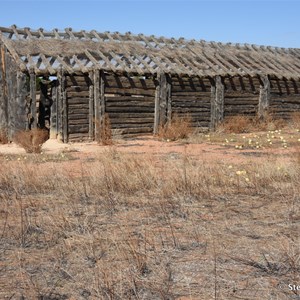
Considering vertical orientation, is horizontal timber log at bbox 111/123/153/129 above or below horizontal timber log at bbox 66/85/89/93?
below

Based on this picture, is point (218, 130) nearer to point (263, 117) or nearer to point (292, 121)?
point (263, 117)

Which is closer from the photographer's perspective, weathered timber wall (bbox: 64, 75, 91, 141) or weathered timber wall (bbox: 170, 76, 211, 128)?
weathered timber wall (bbox: 64, 75, 91, 141)

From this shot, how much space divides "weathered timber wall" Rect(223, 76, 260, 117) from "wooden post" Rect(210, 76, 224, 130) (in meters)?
Result: 0.32

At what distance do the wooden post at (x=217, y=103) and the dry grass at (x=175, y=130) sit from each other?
73.3 inches

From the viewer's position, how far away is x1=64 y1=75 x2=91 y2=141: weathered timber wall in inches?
607

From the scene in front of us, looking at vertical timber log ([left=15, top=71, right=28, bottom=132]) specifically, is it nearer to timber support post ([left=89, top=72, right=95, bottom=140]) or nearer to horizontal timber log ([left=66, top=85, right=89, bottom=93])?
horizontal timber log ([left=66, top=85, right=89, bottom=93])

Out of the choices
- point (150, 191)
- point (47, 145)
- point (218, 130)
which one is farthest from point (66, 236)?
point (218, 130)

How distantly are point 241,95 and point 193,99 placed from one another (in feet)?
8.91

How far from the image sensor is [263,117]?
20469 mm

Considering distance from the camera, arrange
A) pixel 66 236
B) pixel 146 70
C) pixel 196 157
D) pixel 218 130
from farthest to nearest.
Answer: pixel 218 130, pixel 146 70, pixel 196 157, pixel 66 236

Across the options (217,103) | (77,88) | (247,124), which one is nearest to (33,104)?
(77,88)

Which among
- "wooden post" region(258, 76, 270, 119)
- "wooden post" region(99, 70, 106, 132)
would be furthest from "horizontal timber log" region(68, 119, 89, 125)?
"wooden post" region(258, 76, 270, 119)

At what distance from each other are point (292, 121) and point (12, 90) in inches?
512

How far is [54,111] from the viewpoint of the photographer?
1541 centimetres
